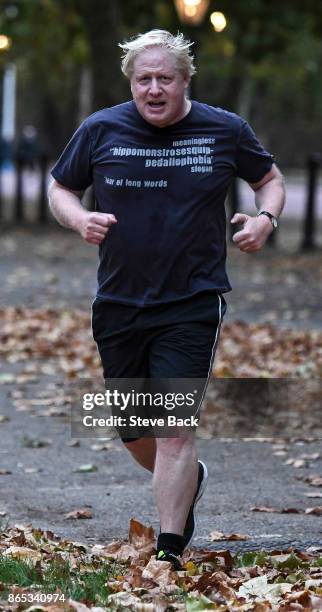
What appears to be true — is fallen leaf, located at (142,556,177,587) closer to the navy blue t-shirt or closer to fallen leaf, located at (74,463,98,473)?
the navy blue t-shirt

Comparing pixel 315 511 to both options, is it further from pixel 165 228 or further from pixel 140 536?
pixel 165 228

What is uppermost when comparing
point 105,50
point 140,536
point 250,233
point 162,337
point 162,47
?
point 105,50

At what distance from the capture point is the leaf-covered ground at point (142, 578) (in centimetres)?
468

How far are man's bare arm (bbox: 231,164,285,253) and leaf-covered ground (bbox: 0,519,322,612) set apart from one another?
1228 millimetres

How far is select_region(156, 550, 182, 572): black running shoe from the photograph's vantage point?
5.25 meters

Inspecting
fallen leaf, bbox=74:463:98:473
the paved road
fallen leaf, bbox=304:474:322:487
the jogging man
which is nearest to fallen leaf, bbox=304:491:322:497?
the paved road

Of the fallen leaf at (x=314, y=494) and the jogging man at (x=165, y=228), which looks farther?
the fallen leaf at (x=314, y=494)

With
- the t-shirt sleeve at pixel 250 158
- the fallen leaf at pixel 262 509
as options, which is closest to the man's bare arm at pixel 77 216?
the t-shirt sleeve at pixel 250 158

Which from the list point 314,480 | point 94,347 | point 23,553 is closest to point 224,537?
point 23,553

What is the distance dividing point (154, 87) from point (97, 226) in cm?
58

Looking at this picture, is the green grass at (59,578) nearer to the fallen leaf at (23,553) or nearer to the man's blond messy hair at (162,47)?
the fallen leaf at (23,553)

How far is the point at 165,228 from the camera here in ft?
17.4

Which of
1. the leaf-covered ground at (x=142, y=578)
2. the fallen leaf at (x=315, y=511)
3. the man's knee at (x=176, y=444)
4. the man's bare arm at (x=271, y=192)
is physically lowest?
the fallen leaf at (x=315, y=511)

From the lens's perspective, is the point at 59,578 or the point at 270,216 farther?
the point at 270,216
